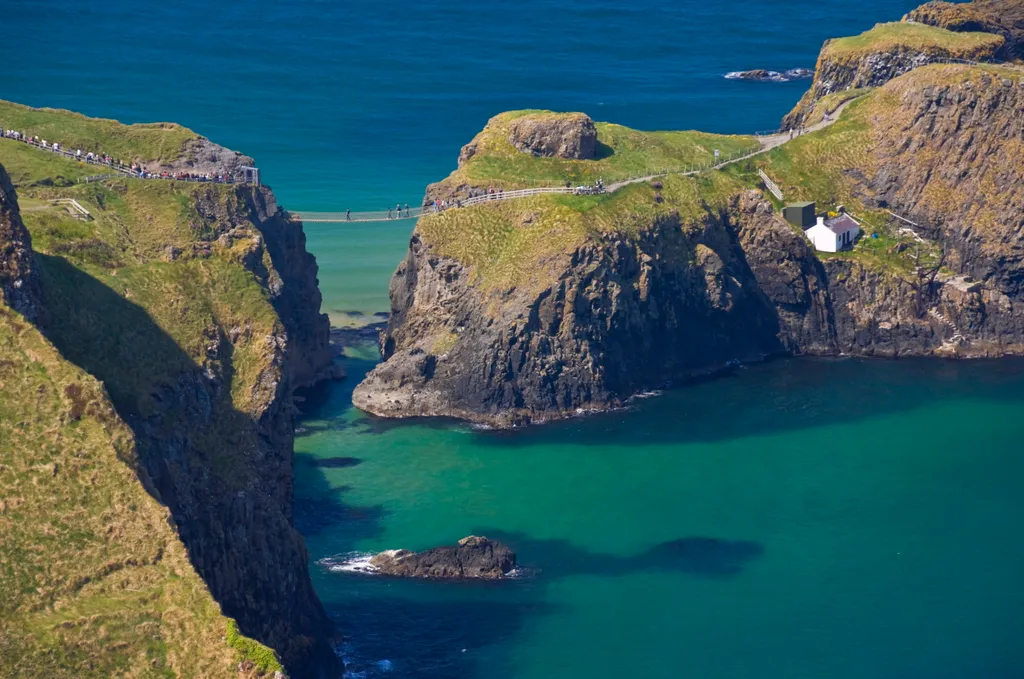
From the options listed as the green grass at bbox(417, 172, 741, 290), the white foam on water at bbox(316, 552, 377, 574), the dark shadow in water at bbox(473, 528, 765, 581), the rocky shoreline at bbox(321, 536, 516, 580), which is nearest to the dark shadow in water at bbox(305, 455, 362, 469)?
the dark shadow in water at bbox(473, 528, 765, 581)

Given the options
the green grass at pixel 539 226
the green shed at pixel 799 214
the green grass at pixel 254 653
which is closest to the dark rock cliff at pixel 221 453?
the green grass at pixel 254 653

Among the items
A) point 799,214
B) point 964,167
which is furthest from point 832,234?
point 964,167

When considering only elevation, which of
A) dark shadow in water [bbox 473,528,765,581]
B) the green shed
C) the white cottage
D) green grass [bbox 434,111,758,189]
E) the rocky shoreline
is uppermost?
green grass [bbox 434,111,758,189]

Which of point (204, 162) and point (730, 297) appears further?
point (730, 297)

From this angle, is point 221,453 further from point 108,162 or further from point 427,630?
point 108,162

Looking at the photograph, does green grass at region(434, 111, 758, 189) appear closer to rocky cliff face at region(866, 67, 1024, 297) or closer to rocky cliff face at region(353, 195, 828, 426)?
rocky cliff face at region(353, 195, 828, 426)

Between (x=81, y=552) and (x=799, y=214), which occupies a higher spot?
(x=799, y=214)
